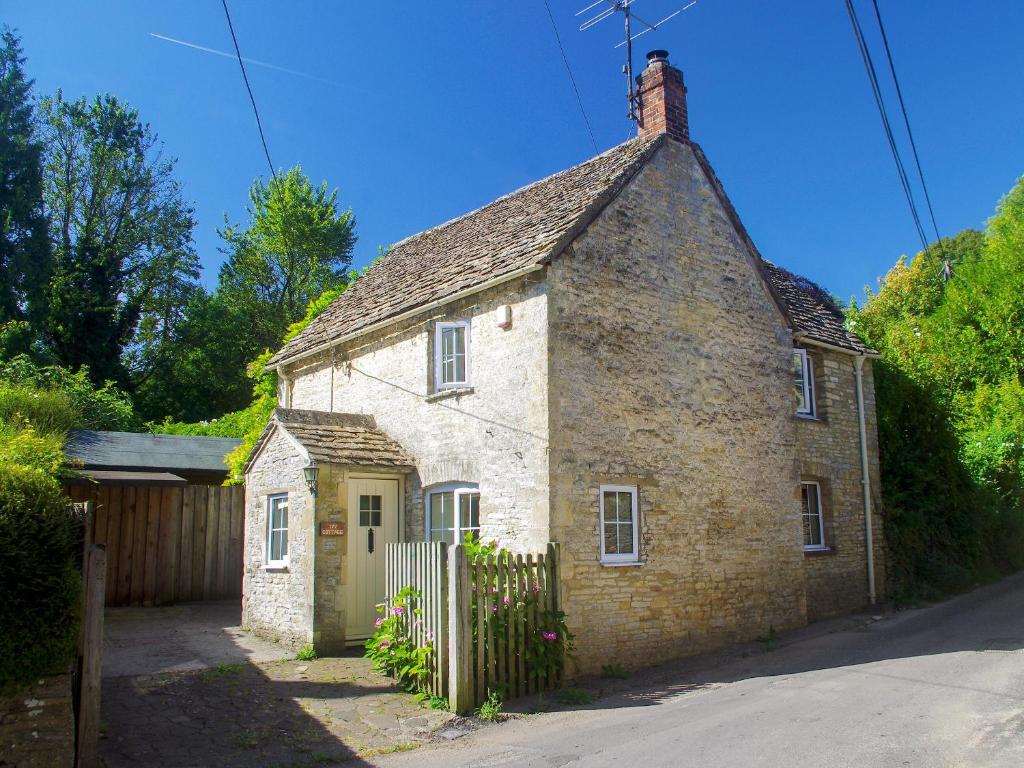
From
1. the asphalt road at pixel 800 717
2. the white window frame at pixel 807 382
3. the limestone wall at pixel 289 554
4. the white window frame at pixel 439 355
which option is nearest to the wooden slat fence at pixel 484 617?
the asphalt road at pixel 800 717

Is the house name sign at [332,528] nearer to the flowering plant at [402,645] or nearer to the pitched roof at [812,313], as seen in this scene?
the flowering plant at [402,645]

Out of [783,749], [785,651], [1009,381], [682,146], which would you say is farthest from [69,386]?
[1009,381]

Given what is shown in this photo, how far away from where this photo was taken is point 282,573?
12461 mm

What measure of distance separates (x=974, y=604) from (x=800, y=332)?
6.21 meters

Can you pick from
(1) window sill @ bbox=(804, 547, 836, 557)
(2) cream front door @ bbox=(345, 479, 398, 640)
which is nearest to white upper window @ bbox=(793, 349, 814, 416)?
(1) window sill @ bbox=(804, 547, 836, 557)

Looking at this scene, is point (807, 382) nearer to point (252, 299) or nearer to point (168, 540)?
point (168, 540)

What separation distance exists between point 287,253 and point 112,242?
28.1ft

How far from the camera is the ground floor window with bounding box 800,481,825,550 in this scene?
1523 cm

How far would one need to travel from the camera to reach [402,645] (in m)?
9.61

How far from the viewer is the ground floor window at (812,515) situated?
50.0ft

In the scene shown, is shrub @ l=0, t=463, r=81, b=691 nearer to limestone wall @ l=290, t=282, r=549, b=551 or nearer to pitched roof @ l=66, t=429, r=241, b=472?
limestone wall @ l=290, t=282, r=549, b=551

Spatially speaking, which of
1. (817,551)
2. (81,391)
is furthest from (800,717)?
(81,391)

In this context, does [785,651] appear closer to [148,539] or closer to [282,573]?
[282,573]

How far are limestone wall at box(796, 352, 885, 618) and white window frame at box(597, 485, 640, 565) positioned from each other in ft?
15.8
